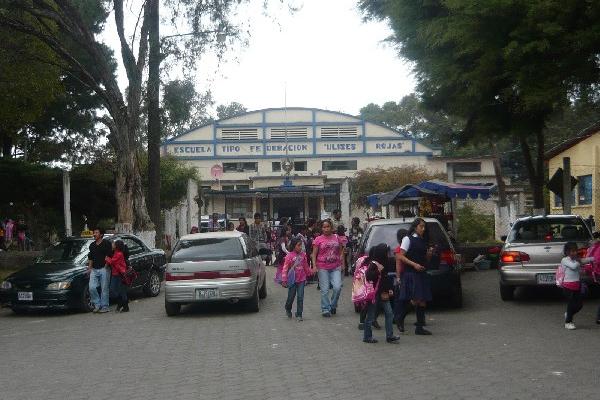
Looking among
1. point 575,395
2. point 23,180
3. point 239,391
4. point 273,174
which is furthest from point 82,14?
point 273,174

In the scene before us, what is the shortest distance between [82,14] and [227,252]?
11.2 meters

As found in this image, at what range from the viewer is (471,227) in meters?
27.6

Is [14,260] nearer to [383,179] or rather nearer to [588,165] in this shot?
[588,165]

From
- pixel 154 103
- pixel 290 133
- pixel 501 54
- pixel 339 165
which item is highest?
pixel 290 133

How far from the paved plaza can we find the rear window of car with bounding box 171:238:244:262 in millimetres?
1114

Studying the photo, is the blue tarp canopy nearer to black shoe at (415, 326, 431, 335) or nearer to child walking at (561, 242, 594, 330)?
child walking at (561, 242, 594, 330)

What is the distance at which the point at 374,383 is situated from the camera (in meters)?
7.29

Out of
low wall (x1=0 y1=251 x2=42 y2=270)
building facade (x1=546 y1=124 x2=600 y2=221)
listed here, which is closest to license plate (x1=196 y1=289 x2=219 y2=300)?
low wall (x1=0 y1=251 x2=42 y2=270)

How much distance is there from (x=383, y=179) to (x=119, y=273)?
3435cm

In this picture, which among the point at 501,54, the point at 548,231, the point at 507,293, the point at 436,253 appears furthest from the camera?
the point at 548,231

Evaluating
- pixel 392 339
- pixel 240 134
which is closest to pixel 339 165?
pixel 240 134

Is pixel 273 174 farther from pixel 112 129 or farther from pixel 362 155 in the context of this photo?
pixel 112 129

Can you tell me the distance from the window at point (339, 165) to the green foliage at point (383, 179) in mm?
3356

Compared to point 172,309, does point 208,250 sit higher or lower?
higher
